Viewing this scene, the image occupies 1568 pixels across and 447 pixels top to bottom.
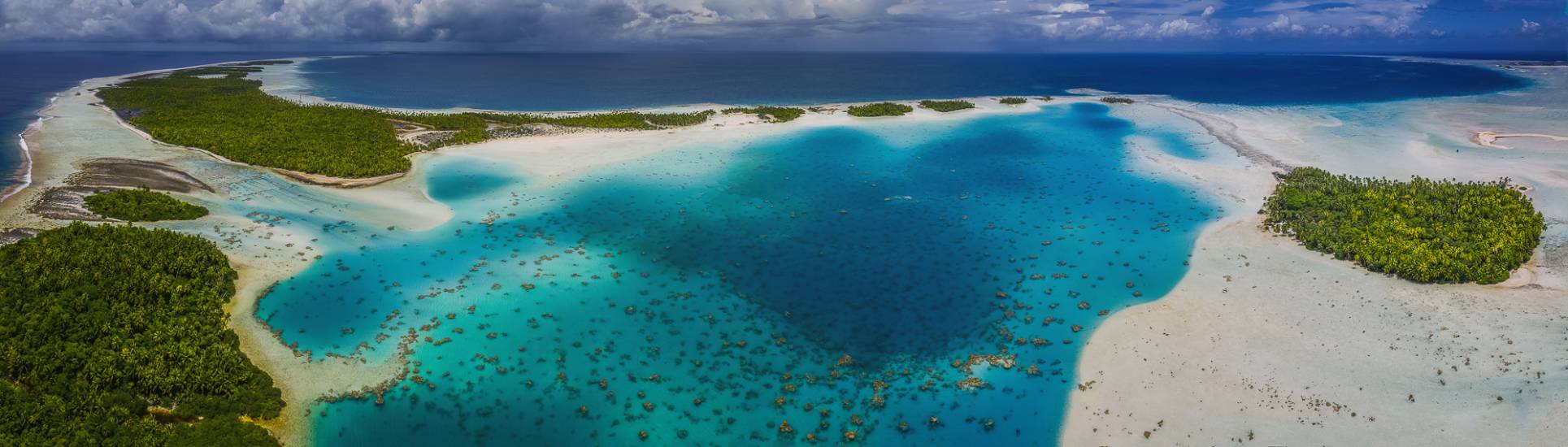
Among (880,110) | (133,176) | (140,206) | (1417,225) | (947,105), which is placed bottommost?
(1417,225)

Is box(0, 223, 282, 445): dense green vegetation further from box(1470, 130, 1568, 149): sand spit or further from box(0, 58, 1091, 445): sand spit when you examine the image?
box(1470, 130, 1568, 149): sand spit

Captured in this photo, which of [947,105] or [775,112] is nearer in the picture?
[775,112]

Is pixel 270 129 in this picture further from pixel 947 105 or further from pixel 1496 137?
pixel 1496 137

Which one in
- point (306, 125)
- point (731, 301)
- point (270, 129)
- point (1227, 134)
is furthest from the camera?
point (1227, 134)

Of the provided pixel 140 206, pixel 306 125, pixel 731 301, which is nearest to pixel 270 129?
pixel 306 125

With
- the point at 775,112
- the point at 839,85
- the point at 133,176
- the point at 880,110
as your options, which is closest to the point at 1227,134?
the point at 880,110

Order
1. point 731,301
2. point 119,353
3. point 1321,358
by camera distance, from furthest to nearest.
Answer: point 731,301 < point 1321,358 < point 119,353

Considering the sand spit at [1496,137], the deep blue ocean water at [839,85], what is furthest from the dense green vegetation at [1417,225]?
the deep blue ocean water at [839,85]

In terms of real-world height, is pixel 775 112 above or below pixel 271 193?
above
